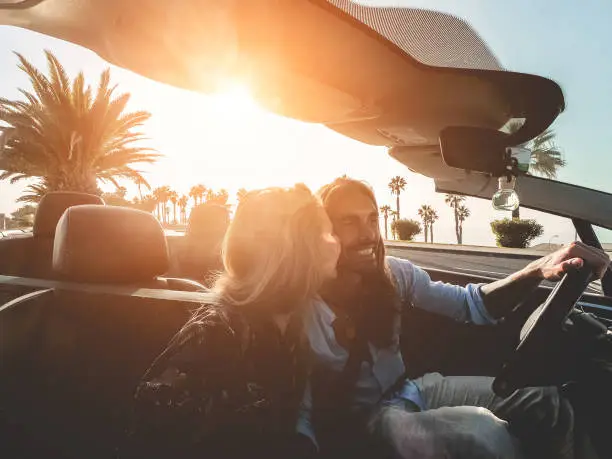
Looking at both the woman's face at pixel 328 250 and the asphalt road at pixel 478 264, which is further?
the asphalt road at pixel 478 264

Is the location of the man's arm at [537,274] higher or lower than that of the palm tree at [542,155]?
lower

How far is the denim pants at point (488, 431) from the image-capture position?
140cm

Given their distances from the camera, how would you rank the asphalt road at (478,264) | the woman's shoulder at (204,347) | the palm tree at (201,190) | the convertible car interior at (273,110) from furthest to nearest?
1. the palm tree at (201,190)
2. the asphalt road at (478,264)
3. the woman's shoulder at (204,347)
4. the convertible car interior at (273,110)

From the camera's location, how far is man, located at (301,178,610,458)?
1480mm

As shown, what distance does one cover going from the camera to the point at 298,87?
144 centimetres

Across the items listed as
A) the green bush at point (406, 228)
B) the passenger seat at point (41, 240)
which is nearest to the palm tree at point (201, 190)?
the green bush at point (406, 228)

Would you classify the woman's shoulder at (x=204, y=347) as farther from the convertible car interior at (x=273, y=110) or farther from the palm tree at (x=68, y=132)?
the palm tree at (x=68, y=132)

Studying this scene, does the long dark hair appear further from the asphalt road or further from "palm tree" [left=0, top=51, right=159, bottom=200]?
"palm tree" [left=0, top=51, right=159, bottom=200]

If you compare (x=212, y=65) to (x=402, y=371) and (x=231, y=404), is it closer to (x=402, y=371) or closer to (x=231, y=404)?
(x=231, y=404)

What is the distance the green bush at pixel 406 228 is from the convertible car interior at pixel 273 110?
114 ft

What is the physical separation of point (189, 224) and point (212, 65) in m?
3.52

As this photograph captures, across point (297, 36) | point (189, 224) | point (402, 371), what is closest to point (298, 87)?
point (297, 36)

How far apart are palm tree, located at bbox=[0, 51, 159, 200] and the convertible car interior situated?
636 inches

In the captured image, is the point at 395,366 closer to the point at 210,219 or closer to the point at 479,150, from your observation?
the point at 479,150
